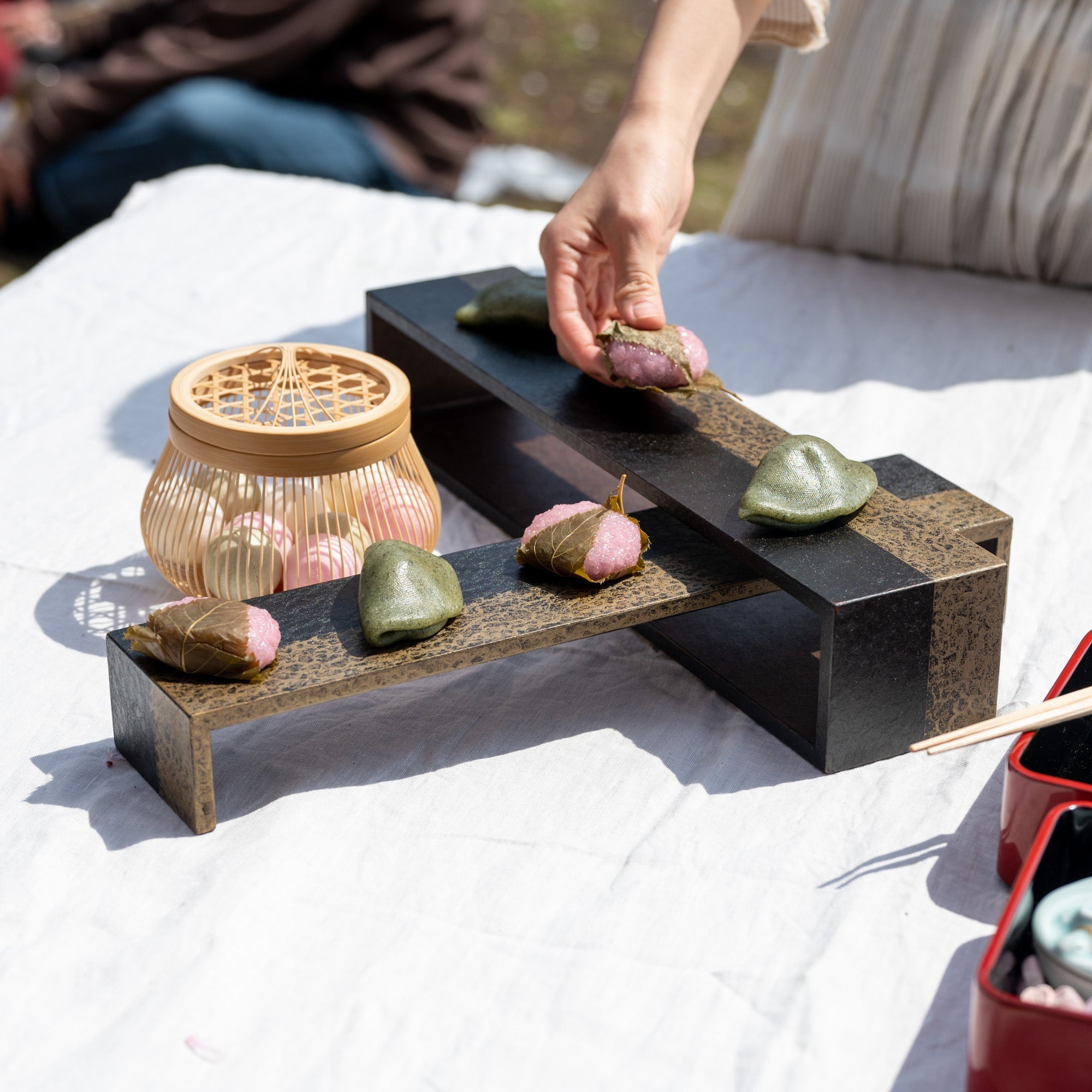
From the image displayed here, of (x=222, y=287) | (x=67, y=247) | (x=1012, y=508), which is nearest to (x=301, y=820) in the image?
(x=1012, y=508)

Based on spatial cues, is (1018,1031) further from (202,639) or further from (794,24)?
(794,24)

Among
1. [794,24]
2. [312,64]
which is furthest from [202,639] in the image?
[312,64]

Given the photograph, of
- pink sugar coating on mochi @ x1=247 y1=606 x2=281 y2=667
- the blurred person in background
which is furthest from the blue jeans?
pink sugar coating on mochi @ x1=247 y1=606 x2=281 y2=667

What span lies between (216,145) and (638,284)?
1936mm

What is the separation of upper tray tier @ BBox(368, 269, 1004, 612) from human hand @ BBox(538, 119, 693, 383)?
45 mm

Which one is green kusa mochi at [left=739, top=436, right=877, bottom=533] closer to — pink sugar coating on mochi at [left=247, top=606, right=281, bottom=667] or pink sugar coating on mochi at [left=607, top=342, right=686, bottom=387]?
pink sugar coating on mochi at [left=607, top=342, right=686, bottom=387]

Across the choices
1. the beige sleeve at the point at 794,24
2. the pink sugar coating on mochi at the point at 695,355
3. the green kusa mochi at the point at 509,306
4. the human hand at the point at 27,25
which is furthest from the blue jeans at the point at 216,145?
the pink sugar coating on mochi at the point at 695,355

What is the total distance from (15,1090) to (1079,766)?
64 centimetres

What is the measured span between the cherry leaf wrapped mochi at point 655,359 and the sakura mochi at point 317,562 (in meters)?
0.27

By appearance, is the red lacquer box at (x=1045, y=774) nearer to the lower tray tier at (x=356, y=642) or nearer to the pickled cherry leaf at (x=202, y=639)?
the lower tray tier at (x=356, y=642)

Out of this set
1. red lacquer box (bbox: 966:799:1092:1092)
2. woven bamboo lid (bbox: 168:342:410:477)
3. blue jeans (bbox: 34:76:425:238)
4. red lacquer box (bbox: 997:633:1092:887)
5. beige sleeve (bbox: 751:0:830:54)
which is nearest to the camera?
red lacquer box (bbox: 966:799:1092:1092)

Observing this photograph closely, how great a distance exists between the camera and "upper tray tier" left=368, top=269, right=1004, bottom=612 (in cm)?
89

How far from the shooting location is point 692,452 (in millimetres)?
1048

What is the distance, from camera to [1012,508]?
1270 mm
